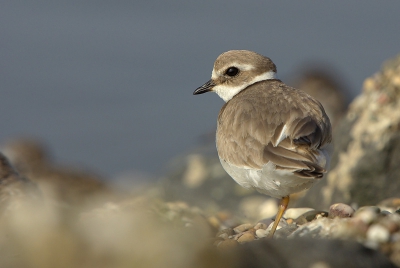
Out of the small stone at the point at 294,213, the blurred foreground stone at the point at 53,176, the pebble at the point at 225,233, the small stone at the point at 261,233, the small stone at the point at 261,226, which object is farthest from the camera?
the blurred foreground stone at the point at 53,176

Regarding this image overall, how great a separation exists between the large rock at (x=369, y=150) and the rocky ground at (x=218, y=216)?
0.01 meters

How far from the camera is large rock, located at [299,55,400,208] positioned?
26.0 ft

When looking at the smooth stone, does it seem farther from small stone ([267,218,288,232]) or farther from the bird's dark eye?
the bird's dark eye

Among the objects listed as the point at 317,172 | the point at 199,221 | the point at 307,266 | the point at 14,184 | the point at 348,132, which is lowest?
the point at 307,266

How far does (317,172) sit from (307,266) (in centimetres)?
153

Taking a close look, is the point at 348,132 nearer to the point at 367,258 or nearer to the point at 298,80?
the point at 367,258

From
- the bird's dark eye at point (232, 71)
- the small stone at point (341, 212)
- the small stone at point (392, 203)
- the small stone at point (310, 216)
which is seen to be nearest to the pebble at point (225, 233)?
the small stone at point (310, 216)

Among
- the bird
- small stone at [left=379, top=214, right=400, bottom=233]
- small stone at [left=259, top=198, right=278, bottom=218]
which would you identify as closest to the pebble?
the bird

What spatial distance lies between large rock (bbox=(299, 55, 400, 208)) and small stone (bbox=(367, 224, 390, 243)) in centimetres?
325

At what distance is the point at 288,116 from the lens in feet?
19.6

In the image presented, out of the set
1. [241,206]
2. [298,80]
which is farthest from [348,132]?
[298,80]

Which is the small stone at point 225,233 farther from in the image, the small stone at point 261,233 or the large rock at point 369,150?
the large rock at point 369,150

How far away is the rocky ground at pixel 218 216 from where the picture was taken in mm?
3641

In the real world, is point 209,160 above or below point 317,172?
above
